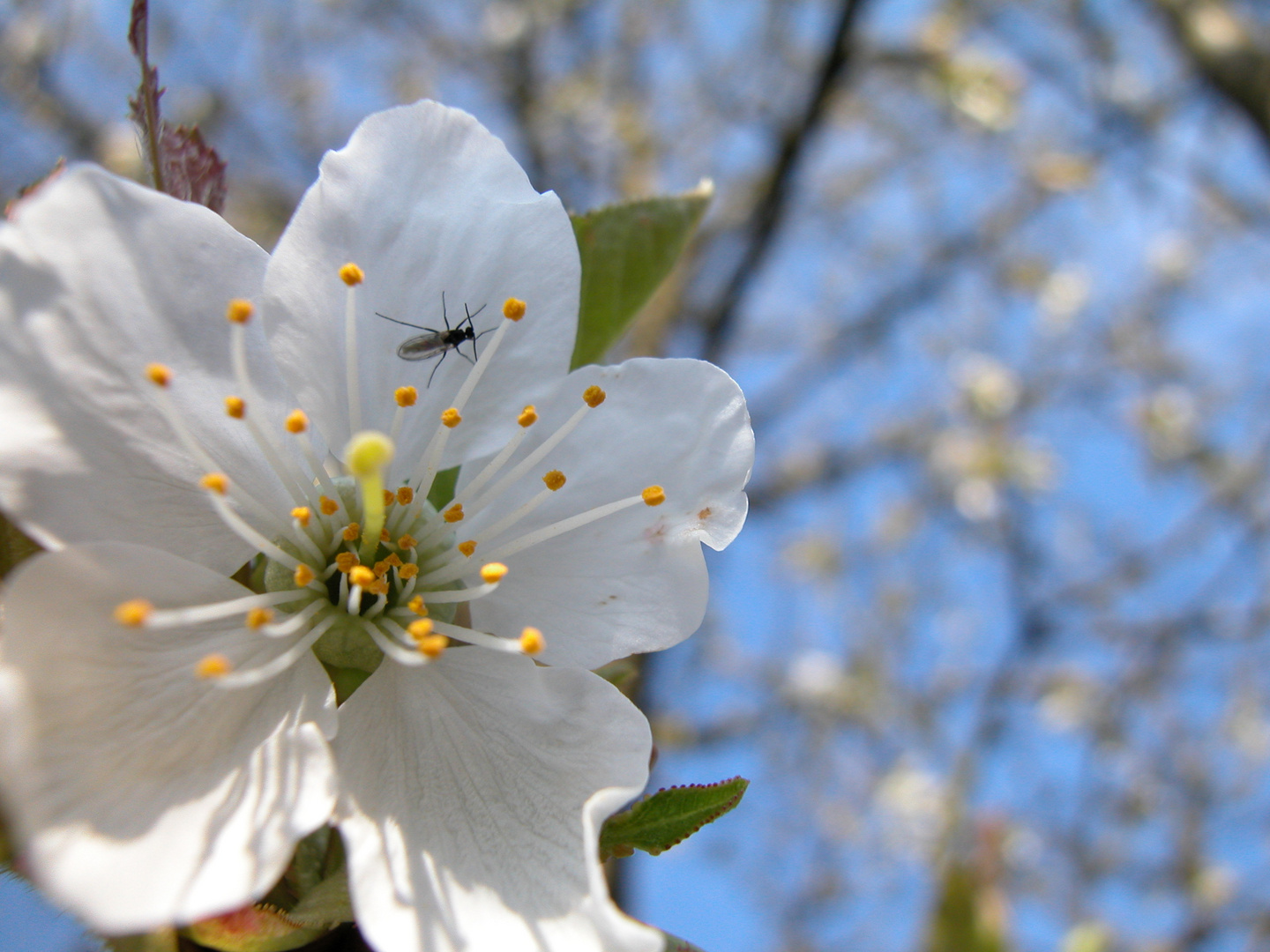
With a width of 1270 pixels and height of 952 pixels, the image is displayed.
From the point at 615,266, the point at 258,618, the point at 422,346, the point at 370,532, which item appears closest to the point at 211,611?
the point at 258,618

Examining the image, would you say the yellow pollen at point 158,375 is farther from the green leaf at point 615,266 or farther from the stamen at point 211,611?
the green leaf at point 615,266

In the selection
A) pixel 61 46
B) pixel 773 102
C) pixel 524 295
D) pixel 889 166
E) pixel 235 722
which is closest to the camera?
pixel 235 722

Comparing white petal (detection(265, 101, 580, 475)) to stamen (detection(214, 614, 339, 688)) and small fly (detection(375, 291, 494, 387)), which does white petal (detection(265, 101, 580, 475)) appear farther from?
stamen (detection(214, 614, 339, 688))

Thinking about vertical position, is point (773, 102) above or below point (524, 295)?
below

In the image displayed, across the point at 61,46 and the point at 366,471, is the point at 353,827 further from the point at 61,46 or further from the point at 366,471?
the point at 61,46

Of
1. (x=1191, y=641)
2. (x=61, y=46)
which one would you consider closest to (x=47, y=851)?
(x=61, y=46)

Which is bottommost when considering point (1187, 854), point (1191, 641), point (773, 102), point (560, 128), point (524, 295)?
point (1187, 854)

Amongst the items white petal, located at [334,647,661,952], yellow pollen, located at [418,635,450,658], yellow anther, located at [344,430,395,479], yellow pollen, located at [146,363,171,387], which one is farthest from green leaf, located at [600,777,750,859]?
yellow pollen, located at [146,363,171,387]

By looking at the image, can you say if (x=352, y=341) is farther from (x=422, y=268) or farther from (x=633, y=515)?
(x=633, y=515)
